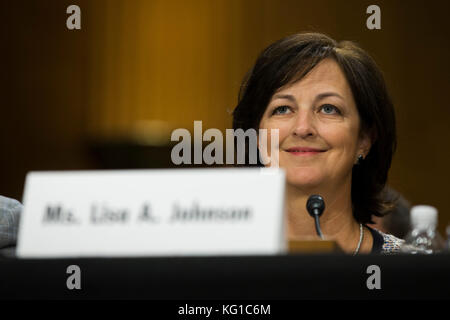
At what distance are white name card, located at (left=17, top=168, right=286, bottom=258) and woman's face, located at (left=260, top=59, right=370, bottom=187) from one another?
821 mm

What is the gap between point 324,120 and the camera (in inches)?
77.5

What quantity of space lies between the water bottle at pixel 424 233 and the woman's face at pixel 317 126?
0.48 meters

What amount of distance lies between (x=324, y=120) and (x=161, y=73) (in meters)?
3.37

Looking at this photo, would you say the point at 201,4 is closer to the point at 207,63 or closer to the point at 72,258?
the point at 207,63

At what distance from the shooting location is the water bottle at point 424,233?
1.27 m

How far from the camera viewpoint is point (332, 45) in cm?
210

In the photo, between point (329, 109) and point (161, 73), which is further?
point (161, 73)

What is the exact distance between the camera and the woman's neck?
1.99m

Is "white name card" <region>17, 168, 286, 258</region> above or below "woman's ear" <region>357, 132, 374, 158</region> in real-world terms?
below

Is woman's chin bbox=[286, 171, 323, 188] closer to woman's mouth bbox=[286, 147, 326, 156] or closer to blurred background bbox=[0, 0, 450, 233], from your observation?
woman's mouth bbox=[286, 147, 326, 156]

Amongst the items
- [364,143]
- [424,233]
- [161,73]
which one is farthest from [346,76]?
[161,73]

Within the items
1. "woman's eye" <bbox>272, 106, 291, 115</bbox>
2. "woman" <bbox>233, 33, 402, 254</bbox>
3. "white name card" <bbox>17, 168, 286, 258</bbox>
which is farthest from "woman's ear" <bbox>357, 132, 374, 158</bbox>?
"white name card" <bbox>17, 168, 286, 258</bbox>

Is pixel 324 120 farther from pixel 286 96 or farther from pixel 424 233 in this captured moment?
pixel 424 233
